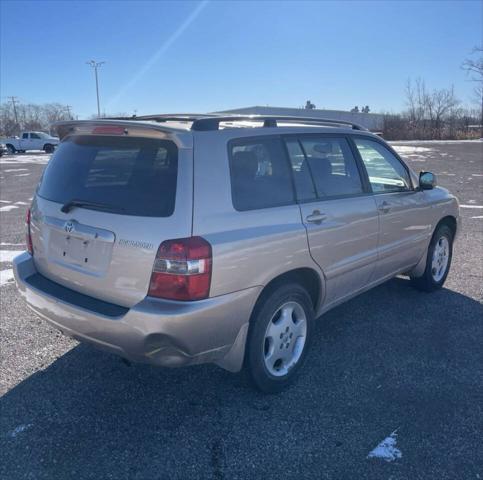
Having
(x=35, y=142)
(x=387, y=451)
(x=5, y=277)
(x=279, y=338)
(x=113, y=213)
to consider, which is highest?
(x=35, y=142)

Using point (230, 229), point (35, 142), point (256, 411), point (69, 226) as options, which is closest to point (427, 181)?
point (230, 229)

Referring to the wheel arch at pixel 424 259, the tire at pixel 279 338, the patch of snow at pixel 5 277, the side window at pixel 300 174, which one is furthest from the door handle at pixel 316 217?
the patch of snow at pixel 5 277

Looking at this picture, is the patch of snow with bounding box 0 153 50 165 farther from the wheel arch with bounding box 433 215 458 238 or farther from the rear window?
the rear window

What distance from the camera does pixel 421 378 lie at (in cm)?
347

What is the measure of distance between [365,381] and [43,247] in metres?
2.44

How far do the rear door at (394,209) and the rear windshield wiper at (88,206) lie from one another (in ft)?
7.38

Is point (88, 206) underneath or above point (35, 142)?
underneath

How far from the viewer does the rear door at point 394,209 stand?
13.5 ft

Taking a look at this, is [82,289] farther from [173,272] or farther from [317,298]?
[317,298]

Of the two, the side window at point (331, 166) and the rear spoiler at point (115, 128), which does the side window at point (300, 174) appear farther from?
the rear spoiler at point (115, 128)

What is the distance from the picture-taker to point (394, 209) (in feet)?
13.8

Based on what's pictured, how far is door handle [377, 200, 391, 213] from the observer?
13.2 ft

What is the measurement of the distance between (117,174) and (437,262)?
378cm

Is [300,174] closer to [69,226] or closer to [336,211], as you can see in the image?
[336,211]
